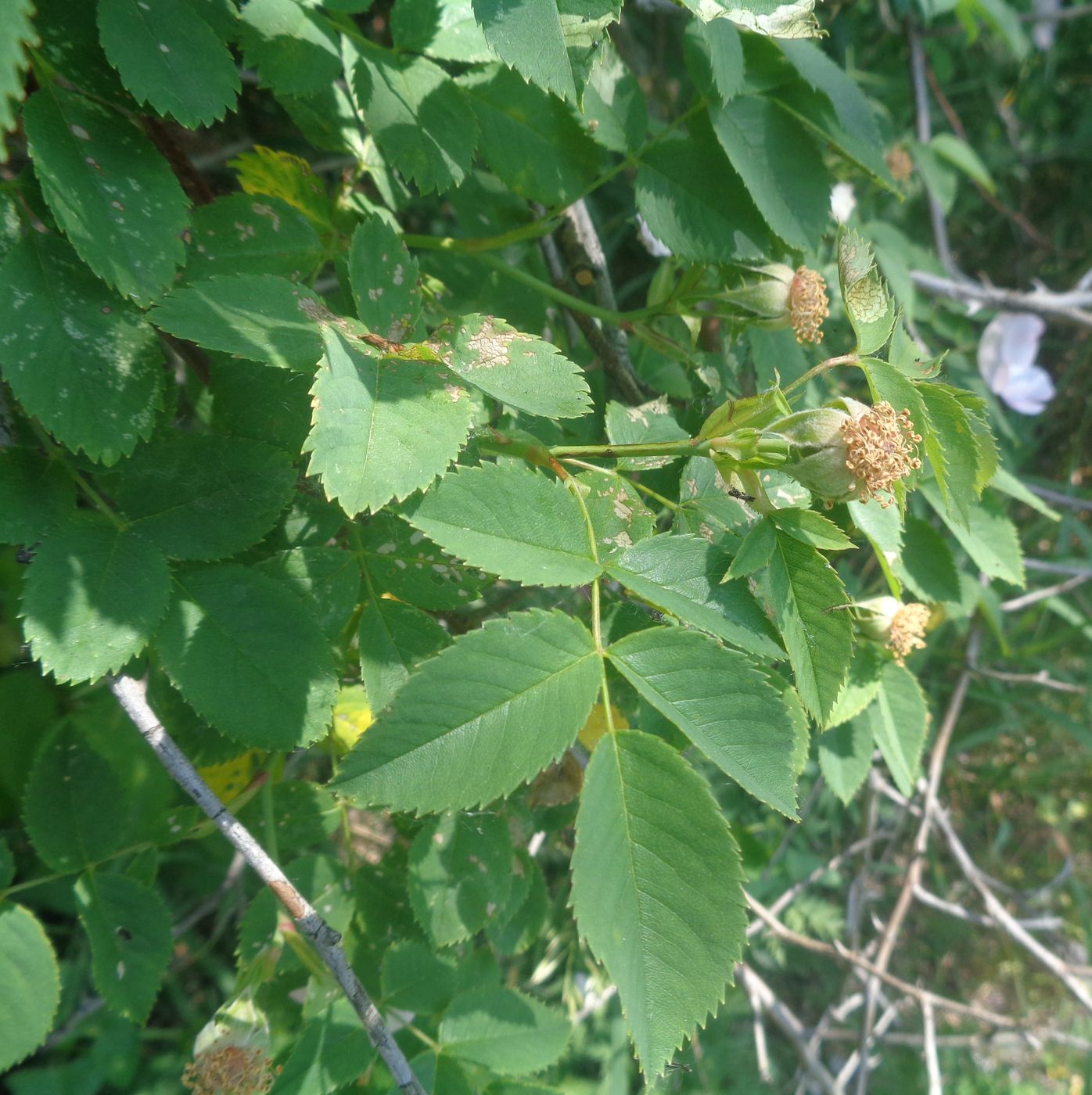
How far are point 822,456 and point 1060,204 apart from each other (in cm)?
246

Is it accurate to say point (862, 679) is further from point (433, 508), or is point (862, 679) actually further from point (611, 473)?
point (433, 508)

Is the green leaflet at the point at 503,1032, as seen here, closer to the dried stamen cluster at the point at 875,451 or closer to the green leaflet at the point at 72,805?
the green leaflet at the point at 72,805

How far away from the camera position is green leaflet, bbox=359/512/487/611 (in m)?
0.86

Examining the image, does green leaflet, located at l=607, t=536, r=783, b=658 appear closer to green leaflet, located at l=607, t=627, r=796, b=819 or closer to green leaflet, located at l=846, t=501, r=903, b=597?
green leaflet, located at l=607, t=627, r=796, b=819

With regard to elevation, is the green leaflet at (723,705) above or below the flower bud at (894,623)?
above

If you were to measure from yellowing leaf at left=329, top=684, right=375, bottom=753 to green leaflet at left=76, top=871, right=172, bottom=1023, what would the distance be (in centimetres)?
28

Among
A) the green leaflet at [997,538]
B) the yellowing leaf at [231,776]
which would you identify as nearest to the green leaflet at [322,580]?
the yellowing leaf at [231,776]

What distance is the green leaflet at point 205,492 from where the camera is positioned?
2.71 feet

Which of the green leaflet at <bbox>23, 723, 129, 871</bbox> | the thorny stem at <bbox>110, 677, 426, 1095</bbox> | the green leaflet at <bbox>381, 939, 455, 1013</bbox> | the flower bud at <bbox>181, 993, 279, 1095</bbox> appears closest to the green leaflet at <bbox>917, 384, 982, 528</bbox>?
the thorny stem at <bbox>110, 677, 426, 1095</bbox>

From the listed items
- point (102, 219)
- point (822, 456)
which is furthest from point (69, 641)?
point (822, 456)

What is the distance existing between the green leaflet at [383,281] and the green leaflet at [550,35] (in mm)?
197

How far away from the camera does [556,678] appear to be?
2.23 feet

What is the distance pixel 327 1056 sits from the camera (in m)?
0.88

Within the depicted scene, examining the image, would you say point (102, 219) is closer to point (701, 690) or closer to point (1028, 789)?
point (701, 690)
